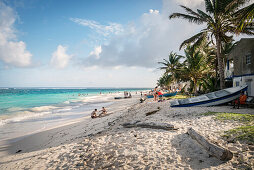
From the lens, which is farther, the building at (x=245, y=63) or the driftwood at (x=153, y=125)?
the building at (x=245, y=63)

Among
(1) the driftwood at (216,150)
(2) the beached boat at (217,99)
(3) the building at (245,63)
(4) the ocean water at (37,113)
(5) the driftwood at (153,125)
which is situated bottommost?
(4) the ocean water at (37,113)

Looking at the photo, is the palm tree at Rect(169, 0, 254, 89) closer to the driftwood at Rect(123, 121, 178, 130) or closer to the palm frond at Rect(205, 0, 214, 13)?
the palm frond at Rect(205, 0, 214, 13)

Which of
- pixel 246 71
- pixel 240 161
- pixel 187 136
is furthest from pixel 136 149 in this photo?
pixel 246 71

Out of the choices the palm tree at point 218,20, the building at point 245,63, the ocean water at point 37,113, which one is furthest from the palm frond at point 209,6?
the ocean water at point 37,113

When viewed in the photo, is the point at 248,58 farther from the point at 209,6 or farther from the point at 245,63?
the point at 209,6

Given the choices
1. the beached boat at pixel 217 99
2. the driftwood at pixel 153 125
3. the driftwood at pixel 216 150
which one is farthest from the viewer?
the beached boat at pixel 217 99

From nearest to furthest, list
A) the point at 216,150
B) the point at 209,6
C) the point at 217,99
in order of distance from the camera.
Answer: the point at 216,150 < the point at 217,99 < the point at 209,6

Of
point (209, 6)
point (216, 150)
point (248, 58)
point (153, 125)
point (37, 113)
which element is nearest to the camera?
point (216, 150)

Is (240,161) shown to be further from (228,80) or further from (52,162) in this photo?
(228,80)

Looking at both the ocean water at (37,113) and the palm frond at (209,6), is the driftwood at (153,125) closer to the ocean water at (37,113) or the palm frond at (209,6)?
the ocean water at (37,113)

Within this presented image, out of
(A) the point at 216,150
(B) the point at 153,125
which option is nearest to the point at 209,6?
(B) the point at 153,125

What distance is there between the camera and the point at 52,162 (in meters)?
4.09

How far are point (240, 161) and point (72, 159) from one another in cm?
461

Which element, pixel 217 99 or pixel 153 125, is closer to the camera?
pixel 153 125
